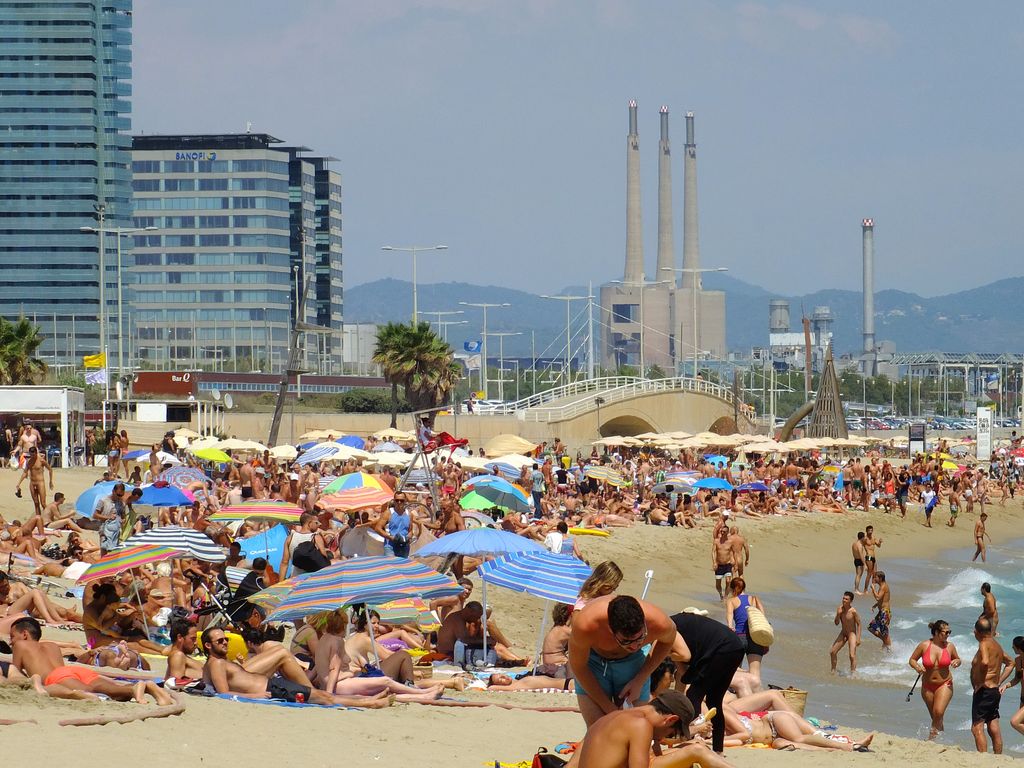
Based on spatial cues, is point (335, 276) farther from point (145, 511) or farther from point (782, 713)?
point (782, 713)

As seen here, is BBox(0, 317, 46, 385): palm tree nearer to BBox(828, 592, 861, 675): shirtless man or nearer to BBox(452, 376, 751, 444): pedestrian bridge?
BBox(452, 376, 751, 444): pedestrian bridge

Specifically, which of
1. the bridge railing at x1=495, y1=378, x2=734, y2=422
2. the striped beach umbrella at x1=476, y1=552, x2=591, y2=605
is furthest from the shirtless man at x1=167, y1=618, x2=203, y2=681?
the bridge railing at x1=495, y1=378, x2=734, y2=422

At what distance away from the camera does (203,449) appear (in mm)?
24781

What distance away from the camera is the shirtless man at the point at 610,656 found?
6320 millimetres

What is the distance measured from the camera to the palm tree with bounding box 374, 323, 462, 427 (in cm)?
4828

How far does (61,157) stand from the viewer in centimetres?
12581

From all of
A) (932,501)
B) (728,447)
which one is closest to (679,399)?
(728,447)

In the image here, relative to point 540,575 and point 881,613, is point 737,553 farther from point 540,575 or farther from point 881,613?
point 540,575

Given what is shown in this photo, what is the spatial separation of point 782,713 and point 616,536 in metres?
16.4

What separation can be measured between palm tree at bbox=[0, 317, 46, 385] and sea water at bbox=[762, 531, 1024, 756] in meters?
22.3

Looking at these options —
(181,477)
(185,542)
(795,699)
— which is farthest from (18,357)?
(795,699)

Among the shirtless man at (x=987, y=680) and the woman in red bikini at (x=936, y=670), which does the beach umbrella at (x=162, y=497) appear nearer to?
the woman in red bikini at (x=936, y=670)

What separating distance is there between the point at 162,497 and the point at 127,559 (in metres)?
4.77

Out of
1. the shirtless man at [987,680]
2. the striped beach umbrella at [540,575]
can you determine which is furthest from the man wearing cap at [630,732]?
the shirtless man at [987,680]
